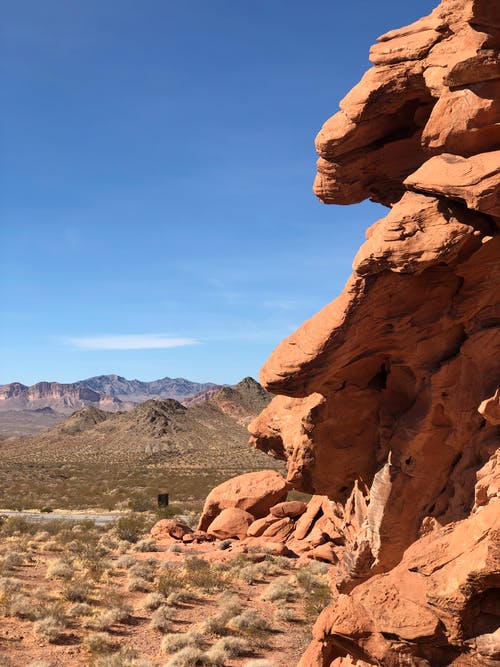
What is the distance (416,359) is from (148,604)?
35.9 feet

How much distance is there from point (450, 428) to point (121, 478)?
49.0m

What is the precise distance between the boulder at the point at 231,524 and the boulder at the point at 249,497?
1.70ft

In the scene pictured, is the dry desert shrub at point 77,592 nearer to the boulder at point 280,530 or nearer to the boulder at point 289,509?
the boulder at point 280,530

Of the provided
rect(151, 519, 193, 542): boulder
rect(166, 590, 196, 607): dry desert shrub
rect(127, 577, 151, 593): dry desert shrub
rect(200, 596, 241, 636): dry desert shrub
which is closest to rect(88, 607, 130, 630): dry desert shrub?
rect(166, 590, 196, 607): dry desert shrub

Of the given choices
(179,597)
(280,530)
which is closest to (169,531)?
(280,530)

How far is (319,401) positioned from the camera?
33.0ft

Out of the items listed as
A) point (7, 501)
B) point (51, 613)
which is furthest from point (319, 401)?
point (7, 501)

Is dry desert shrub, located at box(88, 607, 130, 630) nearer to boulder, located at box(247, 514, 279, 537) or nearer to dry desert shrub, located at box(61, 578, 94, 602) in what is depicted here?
dry desert shrub, located at box(61, 578, 94, 602)

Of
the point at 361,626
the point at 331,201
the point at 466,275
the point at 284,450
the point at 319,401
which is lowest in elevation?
the point at 361,626

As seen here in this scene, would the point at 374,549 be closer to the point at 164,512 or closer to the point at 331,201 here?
the point at 331,201

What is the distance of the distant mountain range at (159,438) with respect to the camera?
73763 millimetres

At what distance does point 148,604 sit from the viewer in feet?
52.6

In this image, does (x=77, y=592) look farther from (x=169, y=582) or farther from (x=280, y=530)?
(x=280, y=530)

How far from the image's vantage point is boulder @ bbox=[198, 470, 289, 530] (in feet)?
87.8
